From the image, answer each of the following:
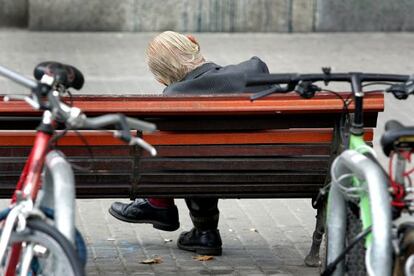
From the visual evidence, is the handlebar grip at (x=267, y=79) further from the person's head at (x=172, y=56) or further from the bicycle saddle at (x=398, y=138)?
the person's head at (x=172, y=56)

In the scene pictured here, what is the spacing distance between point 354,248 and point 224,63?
24.8ft

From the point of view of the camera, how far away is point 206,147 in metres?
5.52

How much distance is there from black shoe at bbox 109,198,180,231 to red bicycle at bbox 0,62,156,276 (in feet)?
6.74

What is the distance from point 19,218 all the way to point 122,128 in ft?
1.54

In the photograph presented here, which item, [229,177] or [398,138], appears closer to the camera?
[398,138]

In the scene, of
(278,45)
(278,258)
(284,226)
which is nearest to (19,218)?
(278,258)

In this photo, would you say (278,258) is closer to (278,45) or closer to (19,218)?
(19,218)

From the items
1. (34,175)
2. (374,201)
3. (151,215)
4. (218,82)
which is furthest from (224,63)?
(374,201)

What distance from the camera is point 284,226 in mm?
7082

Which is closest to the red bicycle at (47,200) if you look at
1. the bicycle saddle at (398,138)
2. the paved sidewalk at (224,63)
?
the bicycle saddle at (398,138)

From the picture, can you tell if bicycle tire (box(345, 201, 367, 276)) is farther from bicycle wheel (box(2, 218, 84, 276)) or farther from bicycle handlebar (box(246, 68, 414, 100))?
bicycle wheel (box(2, 218, 84, 276))

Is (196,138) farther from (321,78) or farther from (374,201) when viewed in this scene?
(374,201)

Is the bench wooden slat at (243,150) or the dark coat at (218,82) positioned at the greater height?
the dark coat at (218,82)

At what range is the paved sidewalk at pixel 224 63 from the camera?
6.28 m
